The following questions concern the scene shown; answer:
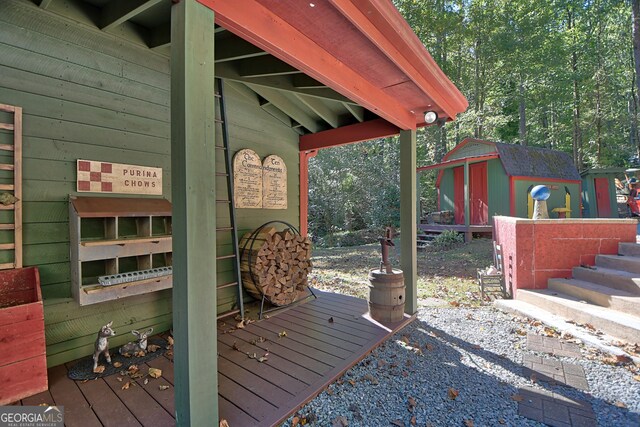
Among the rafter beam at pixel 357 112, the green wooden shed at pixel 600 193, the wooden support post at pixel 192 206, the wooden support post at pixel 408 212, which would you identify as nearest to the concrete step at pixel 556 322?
the wooden support post at pixel 408 212

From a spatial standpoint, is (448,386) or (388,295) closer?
(448,386)

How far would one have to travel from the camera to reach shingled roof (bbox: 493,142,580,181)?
9.71m

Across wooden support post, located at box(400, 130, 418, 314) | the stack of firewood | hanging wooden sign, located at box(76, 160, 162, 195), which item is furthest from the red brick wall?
hanging wooden sign, located at box(76, 160, 162, 195)

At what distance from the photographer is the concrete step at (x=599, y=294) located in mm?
3137

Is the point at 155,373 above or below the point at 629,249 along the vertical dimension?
below

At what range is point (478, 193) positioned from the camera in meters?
10.6

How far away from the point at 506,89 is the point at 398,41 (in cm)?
1664

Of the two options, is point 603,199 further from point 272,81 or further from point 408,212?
point 272,81

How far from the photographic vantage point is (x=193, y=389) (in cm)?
151

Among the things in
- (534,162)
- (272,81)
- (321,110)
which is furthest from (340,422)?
(534,162)

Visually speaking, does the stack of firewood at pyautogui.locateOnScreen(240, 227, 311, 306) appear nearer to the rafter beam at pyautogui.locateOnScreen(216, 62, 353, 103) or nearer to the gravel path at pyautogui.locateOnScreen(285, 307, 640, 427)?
the gravel path at pyautogui.locateOnScreen(285, 307, 640, 427)

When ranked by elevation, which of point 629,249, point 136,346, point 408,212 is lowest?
point 136,346

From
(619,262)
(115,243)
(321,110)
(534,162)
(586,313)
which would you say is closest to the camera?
(115,243)

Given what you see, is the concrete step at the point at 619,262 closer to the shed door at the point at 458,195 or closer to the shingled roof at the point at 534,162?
the shingled roof at the point at 534,162
